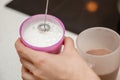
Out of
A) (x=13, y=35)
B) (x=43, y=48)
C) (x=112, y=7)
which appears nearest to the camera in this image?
(x=43, y=48)

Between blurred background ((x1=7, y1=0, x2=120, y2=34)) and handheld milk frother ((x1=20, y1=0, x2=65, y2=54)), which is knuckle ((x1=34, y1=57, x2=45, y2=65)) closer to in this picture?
handheld milk frother ((x1=20, y1=0, x2=65, y2=54))

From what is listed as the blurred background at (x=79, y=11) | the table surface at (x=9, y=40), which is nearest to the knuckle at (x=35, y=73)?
the table surface at (x=9, y=40)

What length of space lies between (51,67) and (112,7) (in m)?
0.46

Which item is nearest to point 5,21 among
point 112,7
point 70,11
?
point 70,11

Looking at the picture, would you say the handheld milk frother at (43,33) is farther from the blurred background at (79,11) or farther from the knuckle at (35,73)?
the blurred background at (79,11)

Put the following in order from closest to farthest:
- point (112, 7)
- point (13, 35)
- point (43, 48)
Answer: point (43, 48)
point (13, 35)
point (112, 7)

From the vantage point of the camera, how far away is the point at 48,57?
482mm

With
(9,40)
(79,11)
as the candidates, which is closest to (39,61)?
(9,40)

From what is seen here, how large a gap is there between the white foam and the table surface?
0.68 ft

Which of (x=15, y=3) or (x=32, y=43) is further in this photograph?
(x=15, y=3)

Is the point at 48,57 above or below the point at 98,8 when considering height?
above

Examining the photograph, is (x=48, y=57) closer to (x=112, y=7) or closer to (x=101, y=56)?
(x=101, y=56)

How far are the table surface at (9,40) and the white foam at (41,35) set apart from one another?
0.68ft

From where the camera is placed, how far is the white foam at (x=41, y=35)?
1.60 feet
